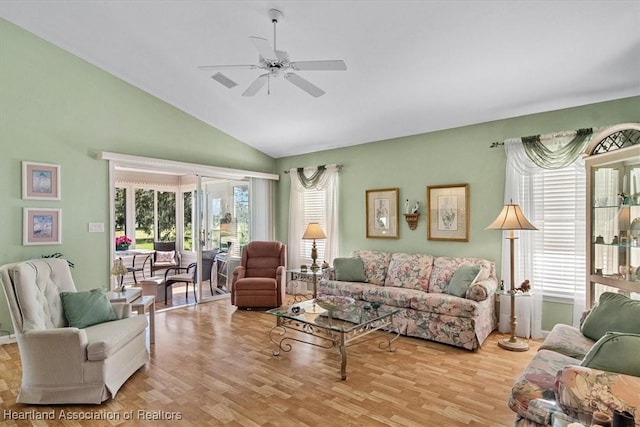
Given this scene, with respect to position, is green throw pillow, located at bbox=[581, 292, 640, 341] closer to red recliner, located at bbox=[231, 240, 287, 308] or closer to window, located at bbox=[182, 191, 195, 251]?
red recliner, located at bbox=[231, 240, 287, 308]

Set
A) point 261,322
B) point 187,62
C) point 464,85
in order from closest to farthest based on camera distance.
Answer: point 464,85 → point 187,62 → point 261,322

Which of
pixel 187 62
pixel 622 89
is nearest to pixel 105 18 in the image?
pixel 187 62

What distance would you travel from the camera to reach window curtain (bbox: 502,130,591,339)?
3.79 m

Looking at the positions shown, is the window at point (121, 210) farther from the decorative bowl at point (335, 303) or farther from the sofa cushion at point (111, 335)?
the decorative bowl at point (335, 303)

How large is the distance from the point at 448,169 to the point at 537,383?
3314 mm

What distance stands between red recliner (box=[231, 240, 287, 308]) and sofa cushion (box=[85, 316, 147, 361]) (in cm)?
208

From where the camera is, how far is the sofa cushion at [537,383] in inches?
70.1

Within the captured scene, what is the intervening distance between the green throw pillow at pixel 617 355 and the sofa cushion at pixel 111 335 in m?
3.05

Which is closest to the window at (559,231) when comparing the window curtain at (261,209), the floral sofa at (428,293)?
the floral sofa at (428,293)

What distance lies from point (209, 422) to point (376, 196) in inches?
154

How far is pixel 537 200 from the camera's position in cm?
406

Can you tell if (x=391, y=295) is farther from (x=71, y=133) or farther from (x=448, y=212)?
(x=71, y=133)

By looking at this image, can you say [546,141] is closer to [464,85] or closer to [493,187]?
[493,187]

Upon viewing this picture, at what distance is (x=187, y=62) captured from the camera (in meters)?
4.17
